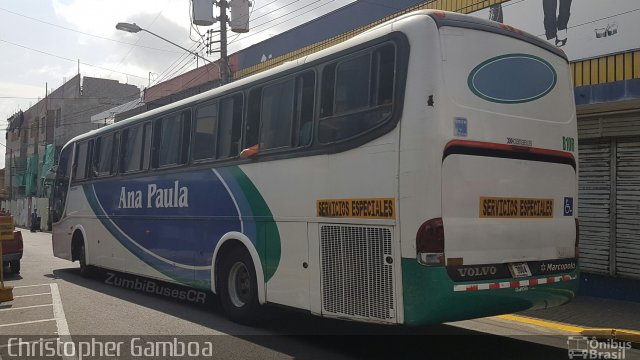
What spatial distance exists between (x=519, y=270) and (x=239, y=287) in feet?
12.8

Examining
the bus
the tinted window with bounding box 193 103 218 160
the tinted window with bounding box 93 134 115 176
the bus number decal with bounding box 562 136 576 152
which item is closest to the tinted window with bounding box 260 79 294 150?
the bus

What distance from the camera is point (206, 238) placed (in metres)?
8.27

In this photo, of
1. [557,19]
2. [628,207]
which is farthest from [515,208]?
[557,19]

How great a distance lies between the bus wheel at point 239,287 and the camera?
728 cm

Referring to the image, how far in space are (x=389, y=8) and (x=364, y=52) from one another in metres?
8.35

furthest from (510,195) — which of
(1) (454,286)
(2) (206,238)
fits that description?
(2) (206,238)

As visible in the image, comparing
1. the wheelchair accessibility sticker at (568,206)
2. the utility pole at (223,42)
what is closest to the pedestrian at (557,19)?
the wheelchair accessibility sticker at (568,206)

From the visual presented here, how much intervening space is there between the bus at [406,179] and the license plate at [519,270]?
0.02 meters

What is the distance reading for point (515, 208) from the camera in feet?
18.2

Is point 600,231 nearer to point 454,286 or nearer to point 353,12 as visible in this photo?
point 454,286

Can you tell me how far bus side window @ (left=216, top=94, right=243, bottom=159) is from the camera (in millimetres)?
7742

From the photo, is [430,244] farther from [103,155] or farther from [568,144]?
[103,155]

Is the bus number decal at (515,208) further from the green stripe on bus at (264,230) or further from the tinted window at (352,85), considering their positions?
the green stripe on bus at (264,230)

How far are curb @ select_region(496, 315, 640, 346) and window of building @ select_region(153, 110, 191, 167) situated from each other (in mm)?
5824
